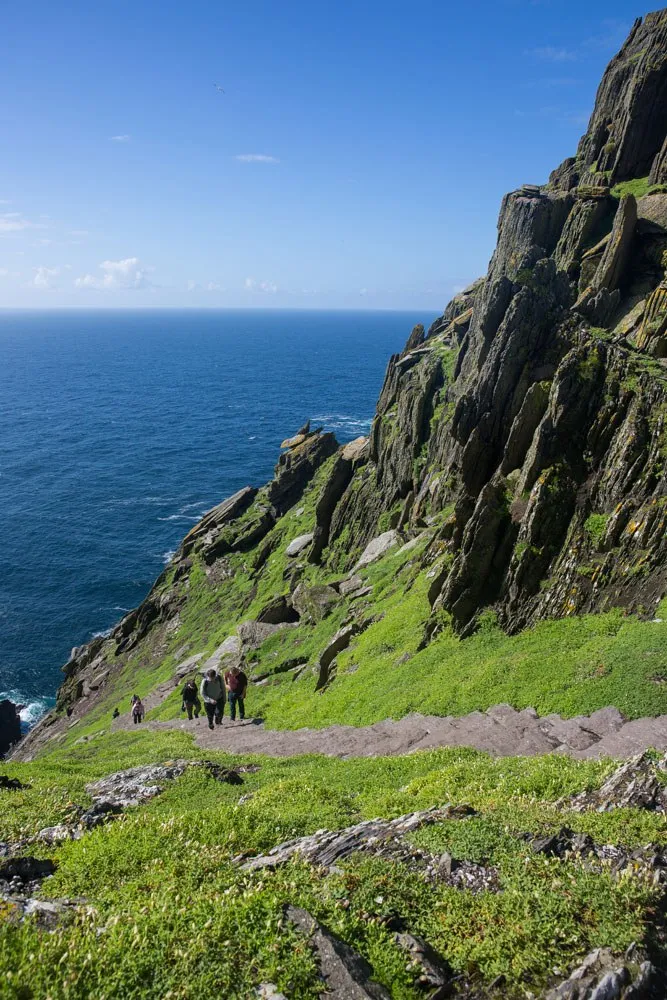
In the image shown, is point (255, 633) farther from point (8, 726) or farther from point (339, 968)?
point (339, 968)

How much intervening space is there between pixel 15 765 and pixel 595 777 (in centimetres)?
1857

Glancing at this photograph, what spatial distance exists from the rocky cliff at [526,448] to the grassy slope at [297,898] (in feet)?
36.0

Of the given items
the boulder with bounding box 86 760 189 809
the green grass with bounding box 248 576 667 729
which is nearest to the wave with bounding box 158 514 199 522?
the green grass with bounding box 248 576 667 729

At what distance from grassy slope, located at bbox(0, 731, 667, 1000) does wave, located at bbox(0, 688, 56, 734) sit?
182ft

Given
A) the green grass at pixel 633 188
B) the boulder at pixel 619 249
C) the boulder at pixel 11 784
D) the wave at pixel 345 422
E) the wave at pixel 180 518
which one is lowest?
the wave at pixel 180 518

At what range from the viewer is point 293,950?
855 cm

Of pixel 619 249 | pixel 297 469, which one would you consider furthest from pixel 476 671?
pixel 297 469

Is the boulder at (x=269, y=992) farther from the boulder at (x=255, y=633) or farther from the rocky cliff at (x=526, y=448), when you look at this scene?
the boulder at (x=255, y=633)

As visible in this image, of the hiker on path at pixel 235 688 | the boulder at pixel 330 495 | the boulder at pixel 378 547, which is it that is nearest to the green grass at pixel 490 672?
the hiker on path at pixel 235 688

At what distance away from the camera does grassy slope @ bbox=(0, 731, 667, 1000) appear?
814cm

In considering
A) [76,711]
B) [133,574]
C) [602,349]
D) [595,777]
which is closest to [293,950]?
[595,777]

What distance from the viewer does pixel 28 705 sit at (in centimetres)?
6369

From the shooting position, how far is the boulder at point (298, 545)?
196 feet

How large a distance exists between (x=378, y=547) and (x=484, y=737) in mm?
26330
